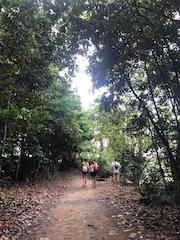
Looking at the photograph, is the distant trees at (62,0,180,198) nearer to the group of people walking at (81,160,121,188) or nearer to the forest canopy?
the forest canopy

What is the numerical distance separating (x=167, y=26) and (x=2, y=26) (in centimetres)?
463

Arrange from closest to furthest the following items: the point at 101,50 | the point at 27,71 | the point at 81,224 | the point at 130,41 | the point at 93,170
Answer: the point at 81,224 < the point at 130,41 < the point at 101,50 < the point at 27,71 < the point at 93,170

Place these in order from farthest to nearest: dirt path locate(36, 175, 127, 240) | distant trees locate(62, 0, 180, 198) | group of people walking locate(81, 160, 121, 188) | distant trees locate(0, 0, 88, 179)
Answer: group of people walking locate(81, 160, 121, 188) < distant trees locate(0, 0, 88, 179) < distant trees locate(62, 0, 180, 198) < dirt path locate(36, 175, 127, 240)

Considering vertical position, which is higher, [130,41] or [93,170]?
[130,41]

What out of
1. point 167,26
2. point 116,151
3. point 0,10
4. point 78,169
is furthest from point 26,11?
point 78,169

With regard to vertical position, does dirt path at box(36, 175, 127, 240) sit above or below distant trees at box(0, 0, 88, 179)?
below

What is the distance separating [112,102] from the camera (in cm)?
1426

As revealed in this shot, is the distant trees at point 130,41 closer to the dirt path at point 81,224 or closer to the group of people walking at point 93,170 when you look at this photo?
the dirt path at point 81,224

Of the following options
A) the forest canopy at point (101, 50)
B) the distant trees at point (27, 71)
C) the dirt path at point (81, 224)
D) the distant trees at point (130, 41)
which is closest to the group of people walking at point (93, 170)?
the distant trees at point (27, 71)

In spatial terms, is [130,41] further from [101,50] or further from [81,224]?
[81,224]

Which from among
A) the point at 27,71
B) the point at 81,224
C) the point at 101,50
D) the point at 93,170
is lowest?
the point at 81,224

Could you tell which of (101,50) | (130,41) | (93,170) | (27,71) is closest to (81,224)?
(101,50)

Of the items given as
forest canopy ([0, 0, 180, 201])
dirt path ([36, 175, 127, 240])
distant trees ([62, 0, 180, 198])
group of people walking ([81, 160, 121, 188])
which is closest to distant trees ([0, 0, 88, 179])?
forest canopy ([0, 0, 180, 201])

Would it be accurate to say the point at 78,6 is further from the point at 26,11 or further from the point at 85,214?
the point at 85,214
